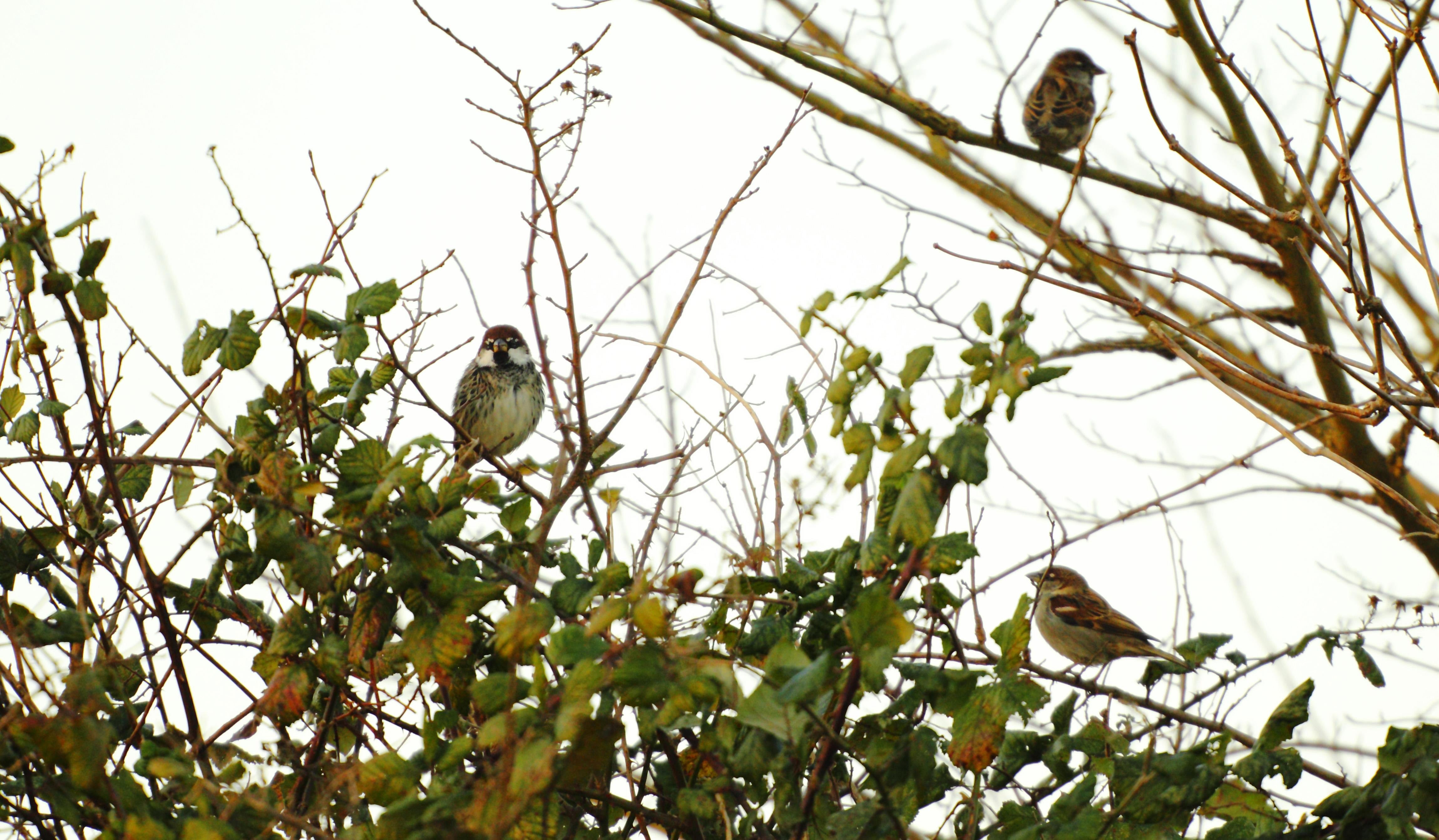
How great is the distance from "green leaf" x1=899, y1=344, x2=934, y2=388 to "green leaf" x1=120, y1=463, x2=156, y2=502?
159 centimetres

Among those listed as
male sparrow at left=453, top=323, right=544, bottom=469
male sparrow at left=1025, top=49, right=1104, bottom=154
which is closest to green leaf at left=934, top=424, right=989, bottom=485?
male sparrow at left=453, top=323, right=544, bottom=469

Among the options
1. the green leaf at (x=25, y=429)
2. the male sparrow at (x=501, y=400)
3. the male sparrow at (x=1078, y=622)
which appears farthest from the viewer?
the male sparrow at (x=501, y=400)

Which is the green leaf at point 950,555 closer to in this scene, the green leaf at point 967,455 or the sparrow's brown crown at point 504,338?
the green leaf at point 967,455

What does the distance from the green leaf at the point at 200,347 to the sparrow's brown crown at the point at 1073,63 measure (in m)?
6.33

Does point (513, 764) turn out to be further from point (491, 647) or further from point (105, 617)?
point (105, 617)

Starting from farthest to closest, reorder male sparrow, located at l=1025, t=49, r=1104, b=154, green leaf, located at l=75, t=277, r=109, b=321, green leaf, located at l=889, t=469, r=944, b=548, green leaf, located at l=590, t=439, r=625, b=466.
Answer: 1. male sparrow, located at l=1025, t=49, r=1104, b=154
2. green leaf, located at l=590, t=439, r=625, b=466
3. green leaf, located at l=75, t=277, r=109, b=321
4. green leaf, located at l=889, t=469, r=944, b=548

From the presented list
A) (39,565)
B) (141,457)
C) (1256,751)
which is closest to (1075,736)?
(1256,751)

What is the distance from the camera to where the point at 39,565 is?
8.10 ft

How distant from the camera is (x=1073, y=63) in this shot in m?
7.69

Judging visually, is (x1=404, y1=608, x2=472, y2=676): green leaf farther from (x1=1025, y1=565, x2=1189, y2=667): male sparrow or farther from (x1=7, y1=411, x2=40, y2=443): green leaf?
(x1=1025, y1=565, x2=1189, y2=667): male sparrow

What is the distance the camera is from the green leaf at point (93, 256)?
2084 millimetres

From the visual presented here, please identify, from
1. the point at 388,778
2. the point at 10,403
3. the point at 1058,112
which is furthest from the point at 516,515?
the point at 1058,112

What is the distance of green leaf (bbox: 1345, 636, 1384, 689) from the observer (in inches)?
90.3

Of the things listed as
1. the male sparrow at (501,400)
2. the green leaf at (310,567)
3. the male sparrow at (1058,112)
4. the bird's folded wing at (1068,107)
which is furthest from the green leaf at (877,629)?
the bird's folded wing at (1068,107)
